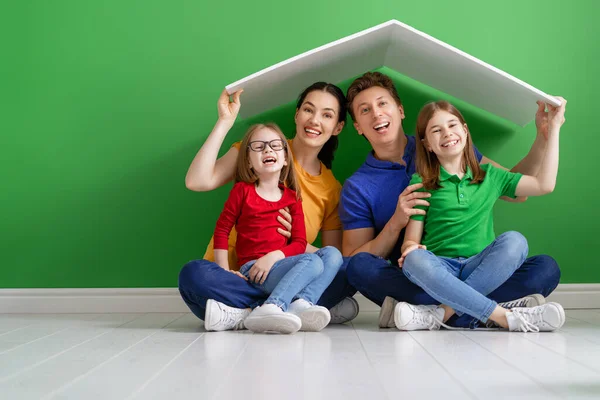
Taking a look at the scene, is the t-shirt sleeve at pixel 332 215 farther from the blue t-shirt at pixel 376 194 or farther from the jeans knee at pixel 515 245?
Result: the jeans knee at pixel 515 245

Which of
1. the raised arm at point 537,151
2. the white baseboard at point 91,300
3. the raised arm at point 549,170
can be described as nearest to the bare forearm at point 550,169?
the raised arm at point 549,170

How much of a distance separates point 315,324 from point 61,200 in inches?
48.0

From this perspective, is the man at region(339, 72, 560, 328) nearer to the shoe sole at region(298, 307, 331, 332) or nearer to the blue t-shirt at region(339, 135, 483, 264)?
the blue t-shirt at region(339, 135, 483, 264)

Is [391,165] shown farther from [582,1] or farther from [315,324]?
[582,1]

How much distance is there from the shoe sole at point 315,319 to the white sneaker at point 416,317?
22 centimetres

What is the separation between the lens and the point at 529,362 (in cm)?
136

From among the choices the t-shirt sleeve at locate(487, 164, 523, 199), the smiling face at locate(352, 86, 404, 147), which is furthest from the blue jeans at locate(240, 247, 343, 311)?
the t-shirt sleeve at locate(487, 164, 523, 199)

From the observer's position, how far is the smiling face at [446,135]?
2092mm

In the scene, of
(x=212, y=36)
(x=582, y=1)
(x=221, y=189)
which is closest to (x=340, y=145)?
(x=221, y=189)

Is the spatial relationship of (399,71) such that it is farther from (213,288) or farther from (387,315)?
(213,288)

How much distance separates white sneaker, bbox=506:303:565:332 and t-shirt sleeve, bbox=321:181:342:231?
28.8 inches

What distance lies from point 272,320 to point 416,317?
17.2 inches

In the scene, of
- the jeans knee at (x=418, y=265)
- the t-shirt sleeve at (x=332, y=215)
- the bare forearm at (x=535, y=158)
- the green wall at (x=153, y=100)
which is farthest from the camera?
the green wall at (x=153, y=100)

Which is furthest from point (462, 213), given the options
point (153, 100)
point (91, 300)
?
point (91, 300)
